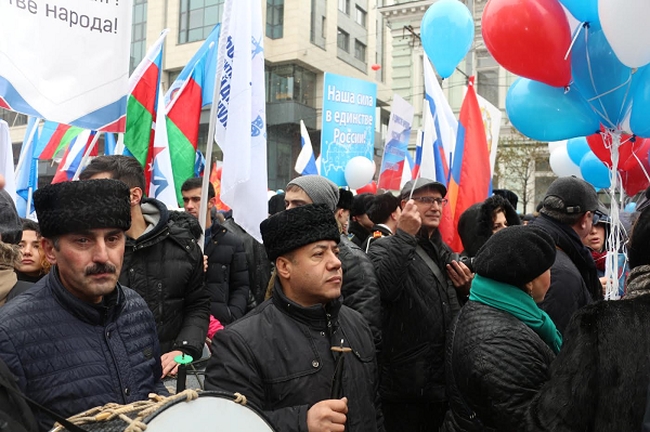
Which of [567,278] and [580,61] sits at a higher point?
[580,61]

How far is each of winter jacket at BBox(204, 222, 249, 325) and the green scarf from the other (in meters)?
2.64

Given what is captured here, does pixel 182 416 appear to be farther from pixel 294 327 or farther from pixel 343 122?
pixel 343 122

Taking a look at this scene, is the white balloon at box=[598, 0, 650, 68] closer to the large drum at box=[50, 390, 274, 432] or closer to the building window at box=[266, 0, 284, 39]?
the large drum at box=[50, 390, 274, 432]

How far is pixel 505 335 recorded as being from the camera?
2422 mm

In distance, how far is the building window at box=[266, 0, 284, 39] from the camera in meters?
32.2

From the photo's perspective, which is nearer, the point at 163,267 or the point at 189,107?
the point at 163,267

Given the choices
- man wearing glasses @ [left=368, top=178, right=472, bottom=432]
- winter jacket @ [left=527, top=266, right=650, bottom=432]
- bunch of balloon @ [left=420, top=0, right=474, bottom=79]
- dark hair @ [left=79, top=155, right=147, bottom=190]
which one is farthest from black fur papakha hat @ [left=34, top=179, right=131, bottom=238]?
bunch of balloon @ [left=420, top=0, right=474, bottom=79]

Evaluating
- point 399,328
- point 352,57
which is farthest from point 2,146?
point 352,57

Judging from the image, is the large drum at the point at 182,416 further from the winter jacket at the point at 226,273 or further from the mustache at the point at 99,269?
the winter jacket at the point at 226,273

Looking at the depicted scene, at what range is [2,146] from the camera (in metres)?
5.77

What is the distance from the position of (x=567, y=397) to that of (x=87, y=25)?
10.4 ft

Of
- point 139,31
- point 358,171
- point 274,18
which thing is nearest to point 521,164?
point 358,171

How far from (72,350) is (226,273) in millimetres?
3093

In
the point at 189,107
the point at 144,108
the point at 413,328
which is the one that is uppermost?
the point at 189,107
